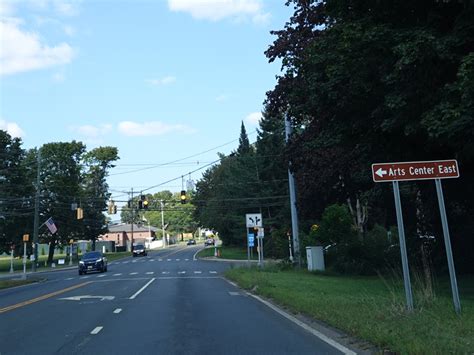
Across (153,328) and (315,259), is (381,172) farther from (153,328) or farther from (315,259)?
(315,259)

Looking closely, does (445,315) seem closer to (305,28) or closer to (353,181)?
(353,181)

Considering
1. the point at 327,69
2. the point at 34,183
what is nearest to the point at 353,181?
the point at 327,69

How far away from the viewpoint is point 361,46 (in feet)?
41.6

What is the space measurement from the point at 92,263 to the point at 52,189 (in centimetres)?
3528

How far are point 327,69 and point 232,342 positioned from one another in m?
7.89

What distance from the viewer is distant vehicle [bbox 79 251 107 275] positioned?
4061 cm

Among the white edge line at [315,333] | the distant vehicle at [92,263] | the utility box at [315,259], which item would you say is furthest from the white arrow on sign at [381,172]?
the distant vehicle at [92,263]

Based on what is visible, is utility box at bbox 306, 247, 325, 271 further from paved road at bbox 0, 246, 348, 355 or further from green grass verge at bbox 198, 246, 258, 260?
green grass verge at bbox 198, 246, 258, 260

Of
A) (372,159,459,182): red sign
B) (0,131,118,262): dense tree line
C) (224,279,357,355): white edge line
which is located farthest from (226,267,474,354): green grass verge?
(0,131,118,262): dense tree line

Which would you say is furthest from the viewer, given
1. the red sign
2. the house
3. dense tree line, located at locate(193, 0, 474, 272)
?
the house

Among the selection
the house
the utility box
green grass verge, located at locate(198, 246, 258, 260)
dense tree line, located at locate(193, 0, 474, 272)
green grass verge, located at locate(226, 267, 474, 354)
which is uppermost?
the house

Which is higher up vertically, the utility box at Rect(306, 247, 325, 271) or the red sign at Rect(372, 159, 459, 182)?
the red sign at Rect(372, 159, 459, 182)

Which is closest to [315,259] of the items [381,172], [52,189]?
[381,172]

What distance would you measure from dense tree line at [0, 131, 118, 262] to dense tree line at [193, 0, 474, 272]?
3715cm
